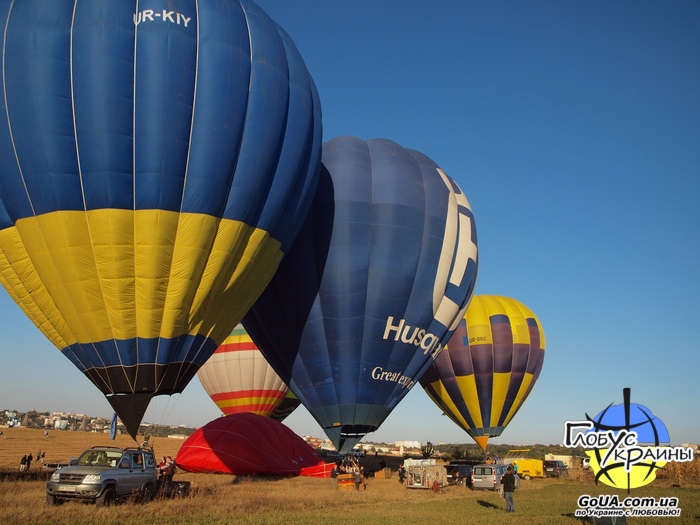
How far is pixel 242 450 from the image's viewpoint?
18969 mm

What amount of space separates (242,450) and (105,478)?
877cm

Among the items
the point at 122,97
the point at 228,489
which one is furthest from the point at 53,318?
the point at 228,489

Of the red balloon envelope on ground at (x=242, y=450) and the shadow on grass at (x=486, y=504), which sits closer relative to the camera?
the shadow on grass at (x=486, y=504)

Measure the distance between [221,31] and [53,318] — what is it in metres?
6.98

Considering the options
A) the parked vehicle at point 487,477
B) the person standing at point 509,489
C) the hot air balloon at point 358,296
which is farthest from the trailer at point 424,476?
the person standing at point 509,489

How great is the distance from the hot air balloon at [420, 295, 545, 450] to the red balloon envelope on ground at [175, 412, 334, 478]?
379 inches

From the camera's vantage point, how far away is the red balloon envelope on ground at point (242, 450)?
19062 millimetres

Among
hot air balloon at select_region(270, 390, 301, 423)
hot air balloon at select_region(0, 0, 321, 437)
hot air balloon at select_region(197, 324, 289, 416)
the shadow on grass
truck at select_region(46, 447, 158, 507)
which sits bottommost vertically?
the shadow on grass

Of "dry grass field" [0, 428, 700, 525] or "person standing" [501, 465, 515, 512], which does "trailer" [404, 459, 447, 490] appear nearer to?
"dry grass field" [0, 428, 700, 525]

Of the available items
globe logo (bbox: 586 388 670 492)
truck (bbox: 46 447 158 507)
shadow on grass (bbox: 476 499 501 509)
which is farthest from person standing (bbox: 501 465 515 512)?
truck (bbox: 46 447 158 507)

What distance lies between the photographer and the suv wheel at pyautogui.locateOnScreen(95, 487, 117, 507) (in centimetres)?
1026

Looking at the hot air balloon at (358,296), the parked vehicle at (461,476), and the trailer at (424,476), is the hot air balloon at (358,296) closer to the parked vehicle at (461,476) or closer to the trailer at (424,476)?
the trailer at (424,476)

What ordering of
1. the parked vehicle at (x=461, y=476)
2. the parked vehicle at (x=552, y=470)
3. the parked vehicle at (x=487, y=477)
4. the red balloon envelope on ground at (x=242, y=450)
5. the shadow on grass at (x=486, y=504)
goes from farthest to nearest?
the parked vehicle at (x=552, y=470)
the parked vehicle at (x=461, y=476)
the parked vehicle at (x=487, y=477)
the red balloon envelope on ground at (x=242, y=450)
the shadow on grass at (x=486, y=504)

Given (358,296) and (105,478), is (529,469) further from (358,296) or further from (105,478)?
(105,478)
